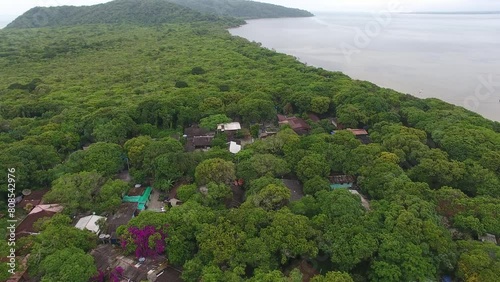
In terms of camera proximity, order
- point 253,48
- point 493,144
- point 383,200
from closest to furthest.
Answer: point 383,200 → point 493,144 → point 253,48

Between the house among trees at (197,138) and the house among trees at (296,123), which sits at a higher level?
the house among trees at (296,123)

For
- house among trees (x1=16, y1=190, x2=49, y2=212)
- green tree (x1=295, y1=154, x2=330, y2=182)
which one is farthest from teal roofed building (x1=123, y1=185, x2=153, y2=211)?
green tree (x1=295, y1=154, x2=330, y2=182)

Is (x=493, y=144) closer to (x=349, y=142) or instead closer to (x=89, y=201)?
(x=349, y=142)

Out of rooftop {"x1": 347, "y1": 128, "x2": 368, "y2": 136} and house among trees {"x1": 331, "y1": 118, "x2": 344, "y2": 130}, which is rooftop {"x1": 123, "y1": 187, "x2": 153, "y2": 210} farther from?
house among trees {"x1": 331, "y1": 118, "x2": 344, "y2": 130}

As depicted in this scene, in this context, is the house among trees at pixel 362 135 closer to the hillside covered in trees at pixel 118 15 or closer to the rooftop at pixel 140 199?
the rooftop at pixel 140 199

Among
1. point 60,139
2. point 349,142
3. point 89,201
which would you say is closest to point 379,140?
point 349,142

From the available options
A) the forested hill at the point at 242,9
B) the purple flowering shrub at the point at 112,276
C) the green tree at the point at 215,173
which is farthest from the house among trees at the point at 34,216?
the forested hill at the point at 242,9

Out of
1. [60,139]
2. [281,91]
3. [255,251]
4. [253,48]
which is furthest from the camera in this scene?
[253,48]

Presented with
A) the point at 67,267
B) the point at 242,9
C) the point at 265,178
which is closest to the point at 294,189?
the point at 265,178
